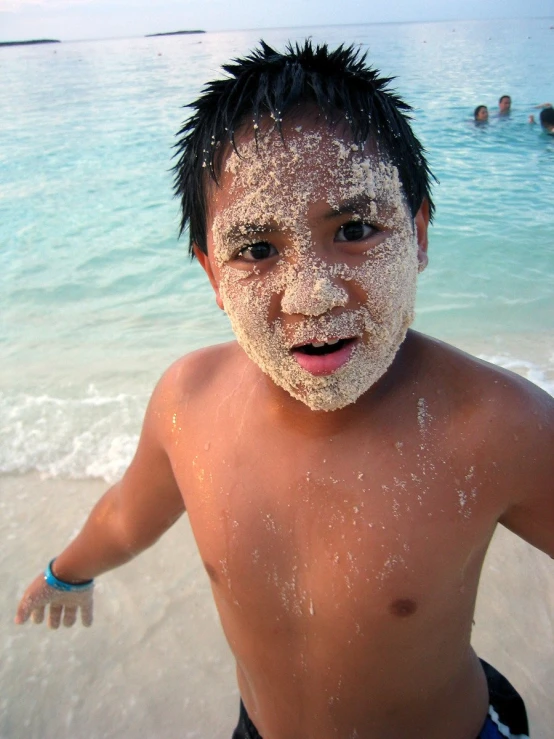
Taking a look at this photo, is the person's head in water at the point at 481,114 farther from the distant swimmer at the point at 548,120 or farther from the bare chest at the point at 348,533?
the bare chest at the point at 348,533

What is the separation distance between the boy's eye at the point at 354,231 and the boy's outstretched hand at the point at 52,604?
1.51 metres

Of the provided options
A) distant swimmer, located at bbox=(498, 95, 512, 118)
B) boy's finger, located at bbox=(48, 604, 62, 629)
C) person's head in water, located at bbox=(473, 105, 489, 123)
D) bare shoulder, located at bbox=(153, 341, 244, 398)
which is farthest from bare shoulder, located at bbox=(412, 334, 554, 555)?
distant swimmer, located at bbox=(498, 95, 512, 118)

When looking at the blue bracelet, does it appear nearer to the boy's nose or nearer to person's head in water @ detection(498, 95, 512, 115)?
the boy's nose

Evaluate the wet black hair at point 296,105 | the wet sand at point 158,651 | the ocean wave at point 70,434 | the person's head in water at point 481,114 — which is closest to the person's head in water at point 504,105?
the person's head in water at point 481,114

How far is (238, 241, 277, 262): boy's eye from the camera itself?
120cm

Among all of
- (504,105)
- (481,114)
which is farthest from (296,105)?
(504,105)

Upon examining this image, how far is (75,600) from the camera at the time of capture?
205cm

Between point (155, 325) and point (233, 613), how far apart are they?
4376mm

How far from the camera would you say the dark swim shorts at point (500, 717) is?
62.7 inches

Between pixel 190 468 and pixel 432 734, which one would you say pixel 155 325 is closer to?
pixel 190 468

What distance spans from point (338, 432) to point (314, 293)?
371mm

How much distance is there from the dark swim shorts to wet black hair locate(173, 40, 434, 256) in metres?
1.29

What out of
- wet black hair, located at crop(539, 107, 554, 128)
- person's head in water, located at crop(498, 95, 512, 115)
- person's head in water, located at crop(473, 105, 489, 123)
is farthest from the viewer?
person's head in water, located at crop(498, 95, 512, 115)

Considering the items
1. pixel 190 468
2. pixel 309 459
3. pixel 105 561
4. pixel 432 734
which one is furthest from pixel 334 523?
pixel 105 561
